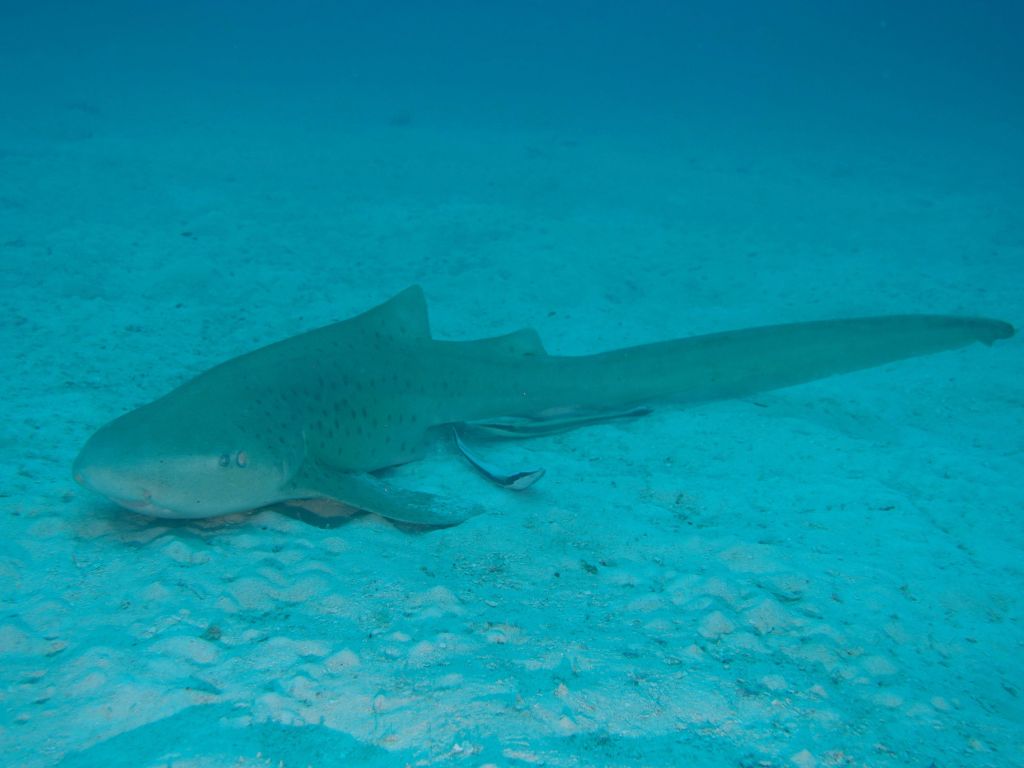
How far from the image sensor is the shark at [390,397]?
3146mm

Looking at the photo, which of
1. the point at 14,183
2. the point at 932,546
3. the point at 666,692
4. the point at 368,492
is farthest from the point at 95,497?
the point at 14,183

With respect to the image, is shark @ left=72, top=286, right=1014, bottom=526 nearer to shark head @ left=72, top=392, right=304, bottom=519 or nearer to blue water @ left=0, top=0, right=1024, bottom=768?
shark head @ left=72, top=392, right=304, bottom=519

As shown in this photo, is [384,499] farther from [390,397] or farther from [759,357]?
[759,357]

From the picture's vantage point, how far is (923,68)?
40.9 metres

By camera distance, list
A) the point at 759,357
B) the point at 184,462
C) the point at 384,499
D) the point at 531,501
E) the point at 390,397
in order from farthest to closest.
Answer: the point at 759,357 → the point at 390,397 → the point at 531,501 → the point at 384,499 → the point at 184,462

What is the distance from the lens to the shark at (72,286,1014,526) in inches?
124

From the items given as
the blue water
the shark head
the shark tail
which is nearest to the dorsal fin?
the blue water

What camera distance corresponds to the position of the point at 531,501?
385 centimetres

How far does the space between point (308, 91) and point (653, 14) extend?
7408 centimetres

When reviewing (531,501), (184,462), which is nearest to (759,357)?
(531,501)

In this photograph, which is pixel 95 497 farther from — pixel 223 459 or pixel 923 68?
pixel 923 68

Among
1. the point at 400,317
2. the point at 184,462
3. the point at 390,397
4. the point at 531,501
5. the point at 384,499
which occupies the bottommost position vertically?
the point at 531,501

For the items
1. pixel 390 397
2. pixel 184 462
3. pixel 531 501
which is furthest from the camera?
pixel 390 397

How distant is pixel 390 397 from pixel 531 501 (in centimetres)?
121
